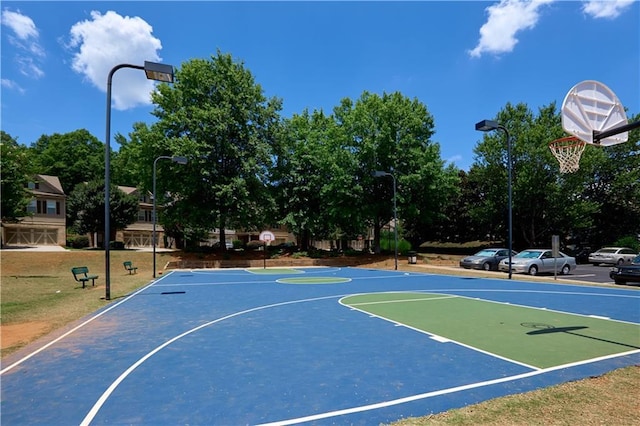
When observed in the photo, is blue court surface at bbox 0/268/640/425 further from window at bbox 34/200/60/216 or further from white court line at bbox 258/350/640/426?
window at bbox 34/200/60/216

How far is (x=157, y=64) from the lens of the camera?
1330 cm

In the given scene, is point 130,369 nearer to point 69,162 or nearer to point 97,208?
point 97,208

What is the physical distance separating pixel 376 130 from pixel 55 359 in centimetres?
3492

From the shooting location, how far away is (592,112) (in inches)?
324

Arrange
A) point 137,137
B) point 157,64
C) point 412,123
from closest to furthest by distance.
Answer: point 157,64 → point 412,123 → point 137,137

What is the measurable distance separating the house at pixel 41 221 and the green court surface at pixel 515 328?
50.2 m

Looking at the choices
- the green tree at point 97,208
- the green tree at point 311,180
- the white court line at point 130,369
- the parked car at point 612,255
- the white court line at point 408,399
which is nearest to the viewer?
the white court line at point 408,399

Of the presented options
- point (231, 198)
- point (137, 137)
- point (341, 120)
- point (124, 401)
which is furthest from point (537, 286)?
point (137, 137)

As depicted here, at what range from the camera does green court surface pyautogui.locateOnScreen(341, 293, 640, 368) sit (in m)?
7.28

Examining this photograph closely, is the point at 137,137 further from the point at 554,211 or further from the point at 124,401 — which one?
the point at 554,211

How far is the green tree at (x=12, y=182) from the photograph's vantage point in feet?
123

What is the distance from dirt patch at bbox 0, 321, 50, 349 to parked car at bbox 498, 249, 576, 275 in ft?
84.8

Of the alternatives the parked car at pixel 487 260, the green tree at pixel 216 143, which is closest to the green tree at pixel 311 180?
the green tree at pixel 216 143

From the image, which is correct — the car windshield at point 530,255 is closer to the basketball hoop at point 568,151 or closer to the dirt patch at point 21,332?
the basketball hoop at point 568,151
